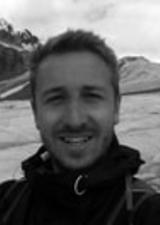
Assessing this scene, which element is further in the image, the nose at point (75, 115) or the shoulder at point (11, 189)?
the shoulder at point (11, 189)

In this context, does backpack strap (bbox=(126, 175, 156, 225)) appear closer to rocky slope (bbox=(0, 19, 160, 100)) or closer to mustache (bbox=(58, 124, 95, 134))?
mustache (bbox=(58, 124, 95, 134))

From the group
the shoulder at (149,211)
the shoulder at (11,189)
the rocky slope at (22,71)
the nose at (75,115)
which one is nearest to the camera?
the shoulder at (149,211)

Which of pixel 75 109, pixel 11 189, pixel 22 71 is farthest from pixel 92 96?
pixel 22 71

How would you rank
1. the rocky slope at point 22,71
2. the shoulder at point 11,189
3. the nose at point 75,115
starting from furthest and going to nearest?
the rocky slope at point 22,71, the shoulder at point 11,189, the nose at point 75,115

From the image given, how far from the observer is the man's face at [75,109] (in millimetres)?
1416

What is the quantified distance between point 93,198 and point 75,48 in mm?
446

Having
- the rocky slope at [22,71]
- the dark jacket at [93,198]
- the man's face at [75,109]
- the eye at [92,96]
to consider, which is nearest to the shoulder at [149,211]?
the dark jacket at [93,198]

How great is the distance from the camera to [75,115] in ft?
4.59

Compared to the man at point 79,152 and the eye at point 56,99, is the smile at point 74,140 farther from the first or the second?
the eye at point 56,99

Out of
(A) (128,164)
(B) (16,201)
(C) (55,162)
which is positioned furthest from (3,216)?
(A) (128,164)

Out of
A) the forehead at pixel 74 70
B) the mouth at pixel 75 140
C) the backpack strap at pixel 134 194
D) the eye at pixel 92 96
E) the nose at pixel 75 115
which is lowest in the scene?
the backpack strap at pixel 134 194

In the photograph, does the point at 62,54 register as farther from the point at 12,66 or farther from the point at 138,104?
the point at 12,66

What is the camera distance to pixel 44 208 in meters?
1.43

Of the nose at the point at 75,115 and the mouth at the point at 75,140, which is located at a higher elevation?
the nose at the point at 75,115
